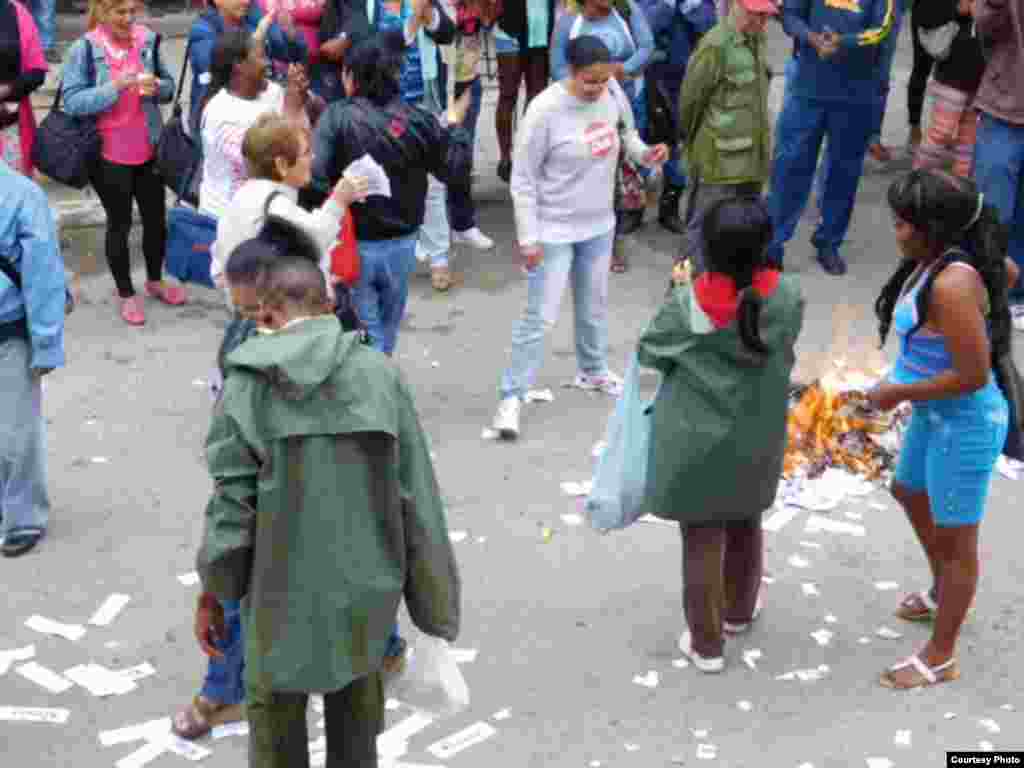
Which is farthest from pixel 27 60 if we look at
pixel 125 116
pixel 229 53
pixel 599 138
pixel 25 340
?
pixel 599 138

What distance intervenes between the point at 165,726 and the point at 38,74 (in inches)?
167

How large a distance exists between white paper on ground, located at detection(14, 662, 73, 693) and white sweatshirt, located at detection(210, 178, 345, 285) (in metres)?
1.58

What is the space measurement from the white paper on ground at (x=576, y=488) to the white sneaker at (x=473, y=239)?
3.28 meters

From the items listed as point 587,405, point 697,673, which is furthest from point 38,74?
point 697,673

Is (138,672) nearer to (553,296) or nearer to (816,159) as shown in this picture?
(553,296)

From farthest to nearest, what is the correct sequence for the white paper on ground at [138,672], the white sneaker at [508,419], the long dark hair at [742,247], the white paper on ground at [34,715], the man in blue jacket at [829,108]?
the man in blue jacket at [829,108] < the white sneaker at [508,419] < the white paper on ground at [138,672] < the white paper on ground at [34,715] < the long dark hair at [742,247]

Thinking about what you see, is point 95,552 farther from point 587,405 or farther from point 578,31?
point 578,31

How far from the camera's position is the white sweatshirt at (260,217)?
523cm

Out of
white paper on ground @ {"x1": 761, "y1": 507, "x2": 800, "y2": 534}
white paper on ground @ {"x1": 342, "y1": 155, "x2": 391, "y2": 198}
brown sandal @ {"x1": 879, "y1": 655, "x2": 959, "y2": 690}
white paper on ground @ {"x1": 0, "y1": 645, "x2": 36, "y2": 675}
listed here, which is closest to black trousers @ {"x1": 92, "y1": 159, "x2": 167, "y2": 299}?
white paper on ground @ {"x1": 342, "y1": 155, "x2": 391, "y2": 198}

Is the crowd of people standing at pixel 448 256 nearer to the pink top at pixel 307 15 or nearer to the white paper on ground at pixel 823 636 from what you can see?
the pink top at pixel 307 15

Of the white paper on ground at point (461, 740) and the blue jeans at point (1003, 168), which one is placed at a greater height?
the blue jeans at point (1003, 168)

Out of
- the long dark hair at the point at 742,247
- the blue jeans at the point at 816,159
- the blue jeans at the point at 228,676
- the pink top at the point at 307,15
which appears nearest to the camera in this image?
the long dark hair at the point at 742,247

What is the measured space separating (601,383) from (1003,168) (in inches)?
104

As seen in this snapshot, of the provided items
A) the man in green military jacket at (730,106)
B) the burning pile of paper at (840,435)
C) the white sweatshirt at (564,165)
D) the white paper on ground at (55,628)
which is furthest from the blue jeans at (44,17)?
the burning pile of paper at (840,435)
